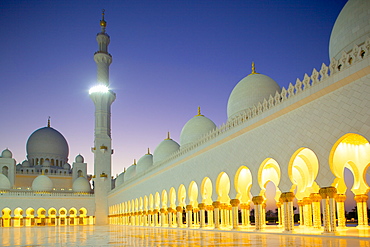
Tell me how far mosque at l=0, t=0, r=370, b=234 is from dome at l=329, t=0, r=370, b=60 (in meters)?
0.03

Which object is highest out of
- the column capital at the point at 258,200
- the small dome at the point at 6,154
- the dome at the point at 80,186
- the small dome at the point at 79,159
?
the small dome at the point at 6,154

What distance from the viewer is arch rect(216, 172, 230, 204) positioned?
43.4 feet

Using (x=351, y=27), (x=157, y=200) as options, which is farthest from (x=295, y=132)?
(x=157, y=200)

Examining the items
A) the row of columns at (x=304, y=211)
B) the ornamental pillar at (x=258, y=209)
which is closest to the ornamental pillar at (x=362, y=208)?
the row of columns at (x=304, y=211)

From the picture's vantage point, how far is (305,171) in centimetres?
1246

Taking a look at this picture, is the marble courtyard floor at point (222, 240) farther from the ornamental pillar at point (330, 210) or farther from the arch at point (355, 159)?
the arch at point (355, 159)

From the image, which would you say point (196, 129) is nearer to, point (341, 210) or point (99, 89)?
point (341, 210)

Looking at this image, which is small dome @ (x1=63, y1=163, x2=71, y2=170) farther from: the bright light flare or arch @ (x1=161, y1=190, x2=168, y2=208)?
arch @ (x1=161, y1=190, x2=168, y2=208)

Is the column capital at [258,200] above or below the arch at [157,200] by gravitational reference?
above

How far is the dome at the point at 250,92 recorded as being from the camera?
1405 centimetres

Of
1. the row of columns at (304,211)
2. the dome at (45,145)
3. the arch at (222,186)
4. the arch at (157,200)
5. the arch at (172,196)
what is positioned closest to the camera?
the row of columns at (304,211)

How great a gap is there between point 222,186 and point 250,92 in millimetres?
3724

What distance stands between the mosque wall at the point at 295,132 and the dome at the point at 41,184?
18.5m

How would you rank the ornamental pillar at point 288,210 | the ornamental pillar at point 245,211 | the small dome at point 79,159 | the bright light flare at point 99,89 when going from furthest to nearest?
the small dome at point 79,159, the bright light flare at point 99,89, the ornamental pillar at point 245,211, the ornamental pillar at point 288,210
